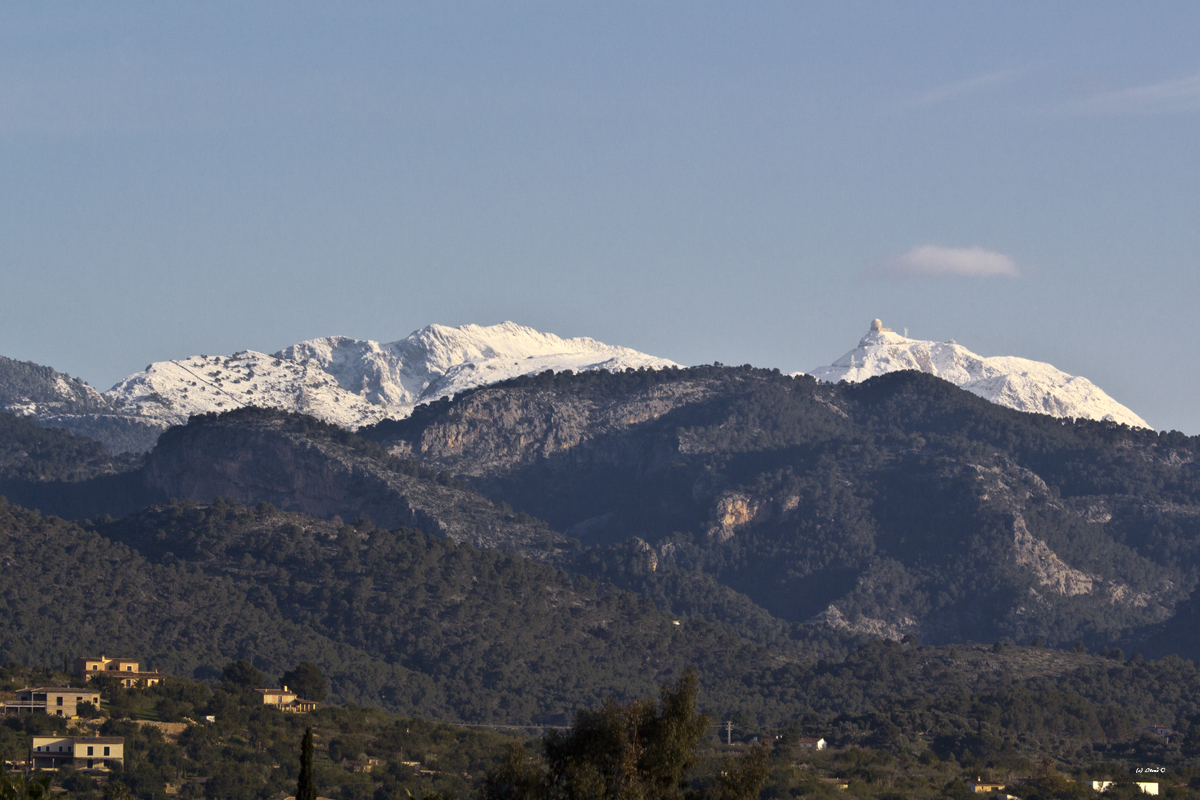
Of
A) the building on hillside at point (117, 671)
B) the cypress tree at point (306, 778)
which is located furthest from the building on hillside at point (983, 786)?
the cypress tree at point (306, 778)

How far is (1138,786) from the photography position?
168 metres

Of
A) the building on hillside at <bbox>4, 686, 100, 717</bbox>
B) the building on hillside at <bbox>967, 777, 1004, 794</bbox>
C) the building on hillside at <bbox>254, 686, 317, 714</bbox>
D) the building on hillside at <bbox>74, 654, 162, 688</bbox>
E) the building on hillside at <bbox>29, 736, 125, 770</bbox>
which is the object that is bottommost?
the building on hillside at <bbox>967, 777, 1004, 794</bbox>

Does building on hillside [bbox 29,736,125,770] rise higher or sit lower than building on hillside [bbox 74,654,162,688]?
lower

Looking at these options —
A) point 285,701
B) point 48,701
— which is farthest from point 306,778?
point 285,701

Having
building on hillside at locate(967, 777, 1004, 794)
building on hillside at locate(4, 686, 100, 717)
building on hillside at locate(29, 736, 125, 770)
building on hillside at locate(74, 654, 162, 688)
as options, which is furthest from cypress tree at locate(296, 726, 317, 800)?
building on hillside at locate(74, 654, 162, 688)

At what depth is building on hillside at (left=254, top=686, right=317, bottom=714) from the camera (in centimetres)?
19138

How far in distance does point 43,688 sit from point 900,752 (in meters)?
73.2

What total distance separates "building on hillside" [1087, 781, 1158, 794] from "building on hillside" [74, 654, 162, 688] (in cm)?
7347

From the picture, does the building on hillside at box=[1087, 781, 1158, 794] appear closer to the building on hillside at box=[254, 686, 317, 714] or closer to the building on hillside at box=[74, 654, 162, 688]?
the building on hillside at box=[254, 686, 317, 714]


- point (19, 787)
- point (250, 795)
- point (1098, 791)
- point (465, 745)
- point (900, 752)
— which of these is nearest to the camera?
point (19, 787)

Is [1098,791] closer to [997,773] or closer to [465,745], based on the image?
[997,773]

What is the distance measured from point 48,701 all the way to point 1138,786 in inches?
3124

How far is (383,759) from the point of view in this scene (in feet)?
553

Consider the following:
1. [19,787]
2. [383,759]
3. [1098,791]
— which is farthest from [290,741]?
[19,787]
